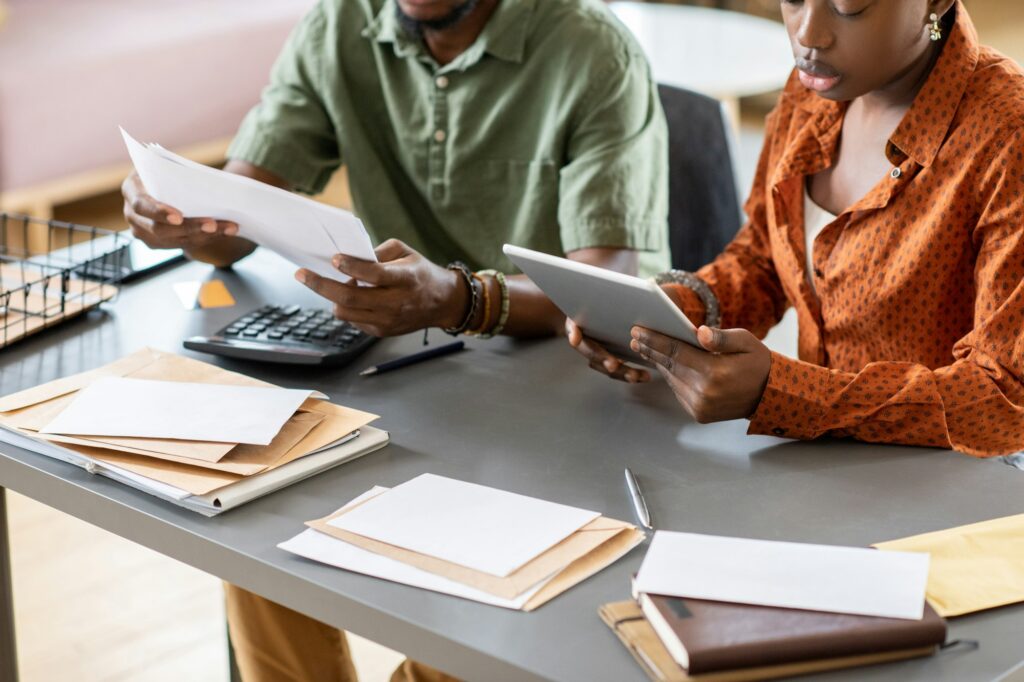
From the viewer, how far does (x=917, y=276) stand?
4.11 ft

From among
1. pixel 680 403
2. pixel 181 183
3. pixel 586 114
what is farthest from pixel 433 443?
pixel 586 114

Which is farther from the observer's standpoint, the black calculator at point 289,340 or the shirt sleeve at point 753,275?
the shirt sleeve at point 753,275

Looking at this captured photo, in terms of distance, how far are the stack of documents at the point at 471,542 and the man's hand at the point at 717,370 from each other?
0.63ft

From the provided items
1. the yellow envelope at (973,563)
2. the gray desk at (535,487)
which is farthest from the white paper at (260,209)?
the yellow envelope at (973,563)

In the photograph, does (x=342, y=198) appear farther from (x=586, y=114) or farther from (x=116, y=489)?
(x=116, y=489)

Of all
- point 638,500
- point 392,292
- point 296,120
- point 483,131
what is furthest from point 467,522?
point 296,120

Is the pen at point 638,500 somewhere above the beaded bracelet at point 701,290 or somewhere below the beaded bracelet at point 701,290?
below

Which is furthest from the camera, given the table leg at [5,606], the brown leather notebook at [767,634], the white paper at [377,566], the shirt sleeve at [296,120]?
the shirt sleeve at [296,120]

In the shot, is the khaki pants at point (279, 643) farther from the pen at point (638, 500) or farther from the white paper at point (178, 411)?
the pen at point (638, 500)

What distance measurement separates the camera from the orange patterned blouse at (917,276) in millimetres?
1125

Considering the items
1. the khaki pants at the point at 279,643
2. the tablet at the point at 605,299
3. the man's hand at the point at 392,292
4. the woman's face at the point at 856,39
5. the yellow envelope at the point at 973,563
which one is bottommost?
the khaki pants at the point at 279,643

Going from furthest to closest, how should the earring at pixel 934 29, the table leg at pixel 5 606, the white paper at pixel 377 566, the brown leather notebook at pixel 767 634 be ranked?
the table leg at pixel 5 606 < the earring at pixel 934 29 < the white paper at pixel 377 566 < the brown leather notebook at pixel 767 634

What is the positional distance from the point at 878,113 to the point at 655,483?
0.53 meters

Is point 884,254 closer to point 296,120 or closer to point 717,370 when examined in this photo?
point 717,370
